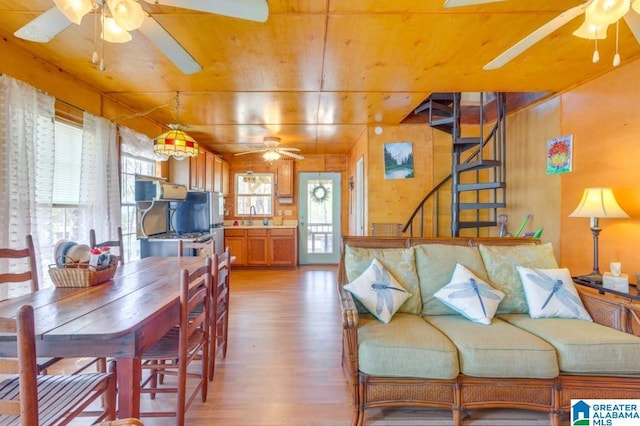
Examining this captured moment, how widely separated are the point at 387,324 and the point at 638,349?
1371mm

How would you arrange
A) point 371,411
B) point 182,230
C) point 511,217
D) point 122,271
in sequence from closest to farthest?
point 371,411 < point 122,271 < point 511,217 < point 182,230

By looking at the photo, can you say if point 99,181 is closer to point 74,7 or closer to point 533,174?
point 74,7

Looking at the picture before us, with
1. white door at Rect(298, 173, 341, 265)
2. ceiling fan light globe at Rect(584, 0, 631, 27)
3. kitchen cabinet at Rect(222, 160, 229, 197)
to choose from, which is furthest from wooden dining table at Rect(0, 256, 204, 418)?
white door at Rect(298, 173, 341, 265)

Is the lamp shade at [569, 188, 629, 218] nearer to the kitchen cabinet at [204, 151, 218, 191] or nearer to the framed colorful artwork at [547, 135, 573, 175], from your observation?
the framed colorful artwork at [547, 135, 573, 175]

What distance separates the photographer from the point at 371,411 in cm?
192

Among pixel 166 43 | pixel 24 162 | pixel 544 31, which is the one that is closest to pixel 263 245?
pixel 24 162

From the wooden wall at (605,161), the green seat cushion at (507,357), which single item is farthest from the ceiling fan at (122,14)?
the wooden wall at (605,161)

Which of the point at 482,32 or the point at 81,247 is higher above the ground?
the point at 482,32

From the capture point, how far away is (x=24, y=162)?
2188 millimetres

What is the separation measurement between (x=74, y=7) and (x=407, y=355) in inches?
91.1

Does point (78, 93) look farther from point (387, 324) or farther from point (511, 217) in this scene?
point (511, 217)

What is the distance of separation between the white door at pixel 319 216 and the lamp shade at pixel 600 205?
4.58 m

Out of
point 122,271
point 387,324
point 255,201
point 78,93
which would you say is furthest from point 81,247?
point 255,201

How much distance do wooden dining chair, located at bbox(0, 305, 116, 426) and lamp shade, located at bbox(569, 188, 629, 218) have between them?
3.38m
